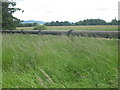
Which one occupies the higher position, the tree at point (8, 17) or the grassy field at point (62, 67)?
the tree at point (8, 17)

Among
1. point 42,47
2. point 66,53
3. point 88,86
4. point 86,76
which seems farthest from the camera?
point 42,47

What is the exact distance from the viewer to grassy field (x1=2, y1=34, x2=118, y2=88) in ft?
12.1

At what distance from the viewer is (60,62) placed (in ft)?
14.9

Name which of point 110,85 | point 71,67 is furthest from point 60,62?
point 110,85

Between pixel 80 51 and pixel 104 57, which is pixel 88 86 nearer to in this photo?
pixel 104 57

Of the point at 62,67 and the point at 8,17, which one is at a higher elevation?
the point at 8,17

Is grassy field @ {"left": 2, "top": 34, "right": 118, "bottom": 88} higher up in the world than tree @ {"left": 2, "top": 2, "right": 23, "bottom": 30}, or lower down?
lower down

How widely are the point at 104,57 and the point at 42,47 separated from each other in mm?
2093

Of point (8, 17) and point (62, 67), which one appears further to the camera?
point (8, 17)

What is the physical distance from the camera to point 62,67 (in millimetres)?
4309

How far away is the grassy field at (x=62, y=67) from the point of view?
368 centimetres

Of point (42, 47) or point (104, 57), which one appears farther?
point (42, 47)

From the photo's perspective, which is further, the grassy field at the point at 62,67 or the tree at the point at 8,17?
the tree at the point at 8,17

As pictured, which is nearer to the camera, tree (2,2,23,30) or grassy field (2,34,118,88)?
grassy field (2,34,118,88)
